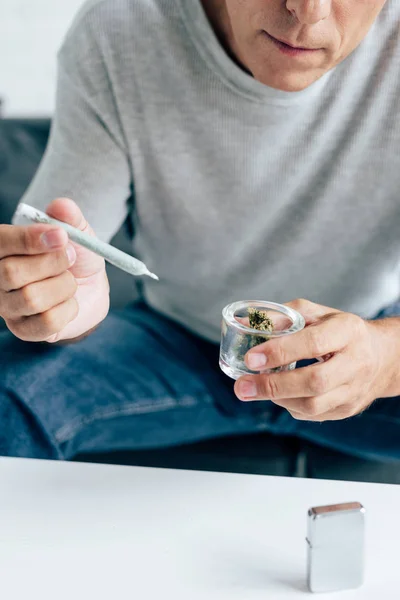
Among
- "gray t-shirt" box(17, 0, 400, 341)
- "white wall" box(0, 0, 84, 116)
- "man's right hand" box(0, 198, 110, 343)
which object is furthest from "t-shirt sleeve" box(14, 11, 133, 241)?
"white wall" box(0, 0, 84, 116)

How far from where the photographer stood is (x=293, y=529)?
0.97m

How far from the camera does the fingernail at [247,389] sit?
0.92m

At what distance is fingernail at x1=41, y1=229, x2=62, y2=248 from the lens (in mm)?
895

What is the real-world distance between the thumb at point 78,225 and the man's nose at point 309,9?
413 millimetres

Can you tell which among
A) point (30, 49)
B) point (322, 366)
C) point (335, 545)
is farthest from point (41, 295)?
point (30, 49)

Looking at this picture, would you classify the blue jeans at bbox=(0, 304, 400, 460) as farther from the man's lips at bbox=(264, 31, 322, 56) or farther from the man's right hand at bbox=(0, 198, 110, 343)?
the man's lips at bbox=(264, 31, 322, 56)

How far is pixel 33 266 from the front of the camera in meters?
0.96

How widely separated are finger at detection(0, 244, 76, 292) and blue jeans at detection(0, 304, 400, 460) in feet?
1.26

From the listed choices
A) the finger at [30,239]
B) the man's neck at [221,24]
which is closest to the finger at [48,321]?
the finger at [30,239]

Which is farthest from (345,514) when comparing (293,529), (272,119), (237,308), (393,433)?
(272,119)

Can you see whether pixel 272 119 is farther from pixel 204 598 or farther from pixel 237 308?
pixel 204 598

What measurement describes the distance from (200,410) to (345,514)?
647 mm

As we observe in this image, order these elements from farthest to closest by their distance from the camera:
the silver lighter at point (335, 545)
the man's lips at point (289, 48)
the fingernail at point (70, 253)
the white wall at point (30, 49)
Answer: the white wall at point (30, 49) < the man's lips at point (289, 48) < the fingernail at point (70, 253) < the silver lighter at point (335, 545)

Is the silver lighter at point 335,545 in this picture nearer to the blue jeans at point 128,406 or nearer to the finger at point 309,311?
the finger at point 309,311
